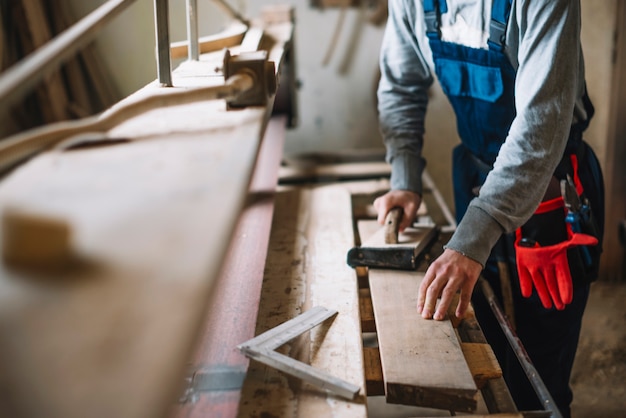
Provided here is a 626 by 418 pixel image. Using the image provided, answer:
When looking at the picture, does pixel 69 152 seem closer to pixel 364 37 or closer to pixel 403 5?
pixel 403 5

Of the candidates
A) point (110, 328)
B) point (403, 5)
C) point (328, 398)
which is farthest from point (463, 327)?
point (110, 328)

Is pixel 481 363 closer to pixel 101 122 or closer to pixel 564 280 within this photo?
pixel 564 280

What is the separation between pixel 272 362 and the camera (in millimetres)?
1267

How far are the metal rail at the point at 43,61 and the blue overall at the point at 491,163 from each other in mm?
993

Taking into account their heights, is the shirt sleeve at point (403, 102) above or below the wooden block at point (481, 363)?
above

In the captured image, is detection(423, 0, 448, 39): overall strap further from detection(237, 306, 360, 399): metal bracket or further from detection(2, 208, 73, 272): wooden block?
detection(2, 208, 73, 272): wooden block

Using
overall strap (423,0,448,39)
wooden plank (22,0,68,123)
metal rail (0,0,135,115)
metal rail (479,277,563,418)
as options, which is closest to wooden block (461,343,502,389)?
metal rail (479,277,563,418)

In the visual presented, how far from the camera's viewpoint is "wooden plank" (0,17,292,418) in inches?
20.6

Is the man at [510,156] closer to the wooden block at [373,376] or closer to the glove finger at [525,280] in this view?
the glove finger at [525,280]

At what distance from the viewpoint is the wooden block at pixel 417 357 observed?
1221 mm

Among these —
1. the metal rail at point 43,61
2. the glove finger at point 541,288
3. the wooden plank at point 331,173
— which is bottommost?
the wooden plank at point 331,173

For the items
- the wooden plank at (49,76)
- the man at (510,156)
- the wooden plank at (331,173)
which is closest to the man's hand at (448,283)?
the man at (510,156)

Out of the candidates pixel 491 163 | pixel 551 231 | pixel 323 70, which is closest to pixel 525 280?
pixel 551 231

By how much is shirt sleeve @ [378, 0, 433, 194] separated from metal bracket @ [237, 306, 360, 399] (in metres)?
0.71
